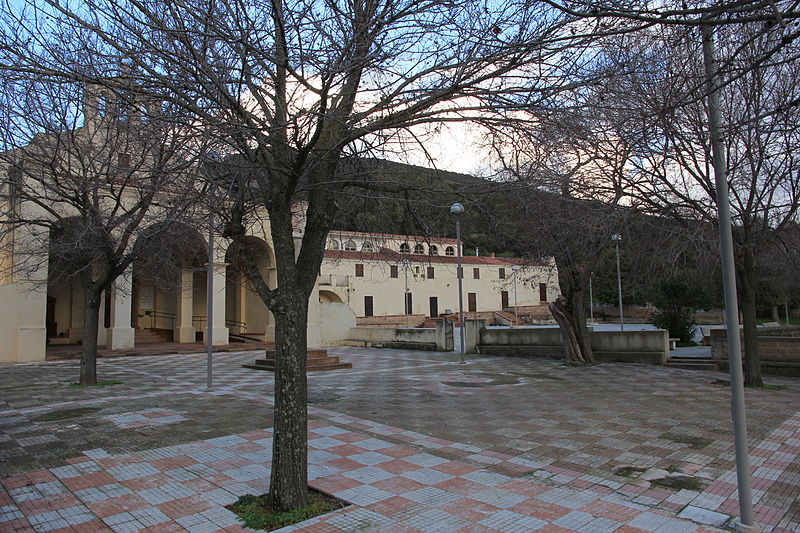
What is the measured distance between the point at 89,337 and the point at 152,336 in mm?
18029

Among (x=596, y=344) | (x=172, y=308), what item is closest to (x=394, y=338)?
(x=596, y=344)

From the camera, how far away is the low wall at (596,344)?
16781 millimetres

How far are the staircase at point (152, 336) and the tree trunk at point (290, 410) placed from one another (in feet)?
84.1

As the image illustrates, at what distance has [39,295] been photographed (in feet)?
62.5

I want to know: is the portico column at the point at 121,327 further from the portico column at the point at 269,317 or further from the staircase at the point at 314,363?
the staircase at the point at 314,363

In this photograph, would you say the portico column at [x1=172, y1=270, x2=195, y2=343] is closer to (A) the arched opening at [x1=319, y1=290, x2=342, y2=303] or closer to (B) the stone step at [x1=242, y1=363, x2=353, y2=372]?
(B) the stone step at [x1=242, y1=363, x2=353, y2=372]

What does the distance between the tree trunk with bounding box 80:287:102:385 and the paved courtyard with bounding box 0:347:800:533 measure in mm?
572

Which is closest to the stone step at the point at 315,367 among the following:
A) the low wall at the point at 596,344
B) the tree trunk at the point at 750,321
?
the low wall at the point at 596,344

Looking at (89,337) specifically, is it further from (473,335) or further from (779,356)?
(779,356)

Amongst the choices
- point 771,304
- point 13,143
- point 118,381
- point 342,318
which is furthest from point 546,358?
point 771,304

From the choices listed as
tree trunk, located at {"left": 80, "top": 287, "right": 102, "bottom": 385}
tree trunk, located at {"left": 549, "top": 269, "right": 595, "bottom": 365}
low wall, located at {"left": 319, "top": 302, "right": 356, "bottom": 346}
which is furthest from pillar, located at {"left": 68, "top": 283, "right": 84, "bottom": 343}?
tree trunk, located at {"left": 549, "top": 269, "right": 595, "bottom": 365}

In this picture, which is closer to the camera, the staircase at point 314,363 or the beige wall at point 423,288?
the staircase at point 314,363

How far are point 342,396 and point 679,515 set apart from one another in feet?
24.6

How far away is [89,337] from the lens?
11859 millimetres
